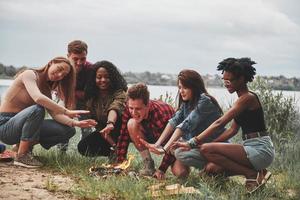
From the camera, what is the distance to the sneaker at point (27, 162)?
13.5ft

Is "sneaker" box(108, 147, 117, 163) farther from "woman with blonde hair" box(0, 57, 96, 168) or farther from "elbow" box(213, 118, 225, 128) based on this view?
"elbow" box(213, 118, 225, 128)

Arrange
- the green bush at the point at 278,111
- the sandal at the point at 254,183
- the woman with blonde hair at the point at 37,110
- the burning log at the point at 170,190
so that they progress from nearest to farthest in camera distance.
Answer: the burning log at the point at 170,190 < the sandal at the point at 254,183 < the woman with blonde hair at the point at 37,110 < the green bush at the point at 278,111

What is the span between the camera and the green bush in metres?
6.25

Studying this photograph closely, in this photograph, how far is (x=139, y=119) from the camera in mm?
4035

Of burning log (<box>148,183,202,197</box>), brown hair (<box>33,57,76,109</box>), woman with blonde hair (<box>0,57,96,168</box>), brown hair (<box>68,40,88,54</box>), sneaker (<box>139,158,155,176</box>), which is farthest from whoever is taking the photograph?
brown hair (<box>68,40,88,54</box>)

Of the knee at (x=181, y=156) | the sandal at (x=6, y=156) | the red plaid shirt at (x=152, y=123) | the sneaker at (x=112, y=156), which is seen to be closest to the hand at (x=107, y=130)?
the red plaid shirt at (x=152, y=123)

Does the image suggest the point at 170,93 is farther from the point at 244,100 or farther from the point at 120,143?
the point at 244,100

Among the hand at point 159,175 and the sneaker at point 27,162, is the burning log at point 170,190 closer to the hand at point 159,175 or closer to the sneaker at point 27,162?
the hand at point 159,175

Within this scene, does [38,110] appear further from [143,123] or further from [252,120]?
[252,120]

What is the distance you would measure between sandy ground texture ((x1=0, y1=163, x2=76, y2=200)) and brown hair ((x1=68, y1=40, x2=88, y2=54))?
125cm

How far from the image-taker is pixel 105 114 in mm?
4480

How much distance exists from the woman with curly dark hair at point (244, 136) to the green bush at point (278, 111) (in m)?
2.72

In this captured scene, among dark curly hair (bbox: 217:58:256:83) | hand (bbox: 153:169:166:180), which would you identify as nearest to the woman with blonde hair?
hand (bbox: 153:169:166:180)

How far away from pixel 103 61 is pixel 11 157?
127 cm
